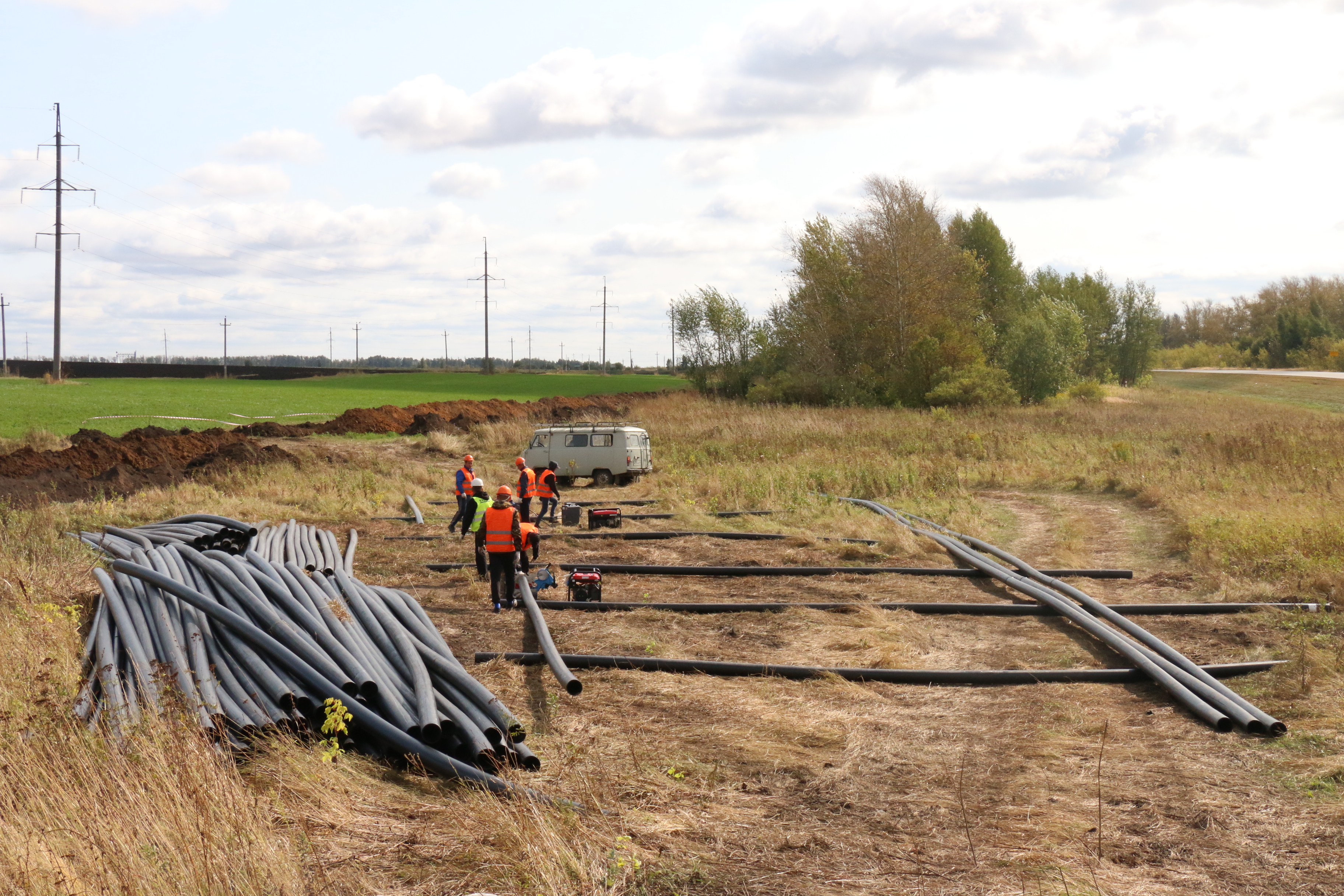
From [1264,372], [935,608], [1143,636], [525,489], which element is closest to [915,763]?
[1143,636]

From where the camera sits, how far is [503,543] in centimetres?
1132

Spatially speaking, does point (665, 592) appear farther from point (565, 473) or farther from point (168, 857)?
point (565, 473)

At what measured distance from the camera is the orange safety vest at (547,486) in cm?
1708

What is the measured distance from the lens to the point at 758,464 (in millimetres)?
25016

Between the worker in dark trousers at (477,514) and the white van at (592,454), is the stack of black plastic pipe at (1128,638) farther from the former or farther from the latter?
the white van at (592,454)

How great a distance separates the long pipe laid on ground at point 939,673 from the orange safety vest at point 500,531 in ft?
9.38

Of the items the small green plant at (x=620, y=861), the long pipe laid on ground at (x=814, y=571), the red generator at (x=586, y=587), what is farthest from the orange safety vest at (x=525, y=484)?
the small green plant at (x=620, y=861)

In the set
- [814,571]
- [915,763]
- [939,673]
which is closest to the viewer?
[915,763]

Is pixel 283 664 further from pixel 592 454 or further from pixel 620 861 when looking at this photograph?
pixel 592 454

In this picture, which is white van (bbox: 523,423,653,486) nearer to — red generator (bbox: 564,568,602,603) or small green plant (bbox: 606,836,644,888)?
red generator (bbox: 564,568,602,603)

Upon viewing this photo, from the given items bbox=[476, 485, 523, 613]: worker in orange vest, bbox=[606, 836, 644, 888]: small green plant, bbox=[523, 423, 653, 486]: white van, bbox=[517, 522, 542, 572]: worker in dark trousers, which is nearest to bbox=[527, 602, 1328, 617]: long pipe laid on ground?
bbox=[476, 485, 523, 613]: worker in orange vest

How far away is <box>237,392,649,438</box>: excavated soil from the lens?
37719 millimetres

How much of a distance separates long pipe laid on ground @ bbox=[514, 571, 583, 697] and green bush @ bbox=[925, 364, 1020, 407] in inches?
1420

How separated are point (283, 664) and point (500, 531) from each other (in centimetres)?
411
